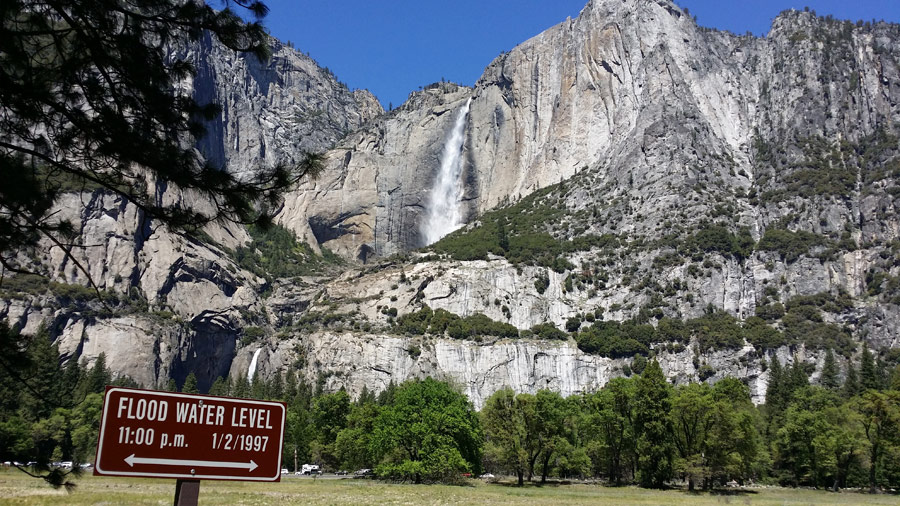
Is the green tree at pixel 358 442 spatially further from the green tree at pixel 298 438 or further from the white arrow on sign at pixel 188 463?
the white arrow on sign at pixel 188 463

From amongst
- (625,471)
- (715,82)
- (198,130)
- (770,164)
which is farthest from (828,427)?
(715,82)

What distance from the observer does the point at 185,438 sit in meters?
7.11

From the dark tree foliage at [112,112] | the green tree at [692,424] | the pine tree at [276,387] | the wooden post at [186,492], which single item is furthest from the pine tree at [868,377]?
the wooden post at [186,492]

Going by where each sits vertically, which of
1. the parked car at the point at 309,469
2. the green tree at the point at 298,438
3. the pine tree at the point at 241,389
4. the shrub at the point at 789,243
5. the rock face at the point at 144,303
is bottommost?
the parked car at the point at 309,469

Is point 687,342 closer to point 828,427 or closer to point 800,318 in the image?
point 800,318

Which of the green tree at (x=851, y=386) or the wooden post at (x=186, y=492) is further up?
the green tree at (x=851, y=386)

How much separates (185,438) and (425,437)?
50043 mm

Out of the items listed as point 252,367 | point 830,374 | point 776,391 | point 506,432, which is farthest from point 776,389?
point 252,367

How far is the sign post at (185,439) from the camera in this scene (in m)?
6.84

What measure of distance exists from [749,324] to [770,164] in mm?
54672

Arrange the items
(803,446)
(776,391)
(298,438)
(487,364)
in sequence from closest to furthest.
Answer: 1. (803,446)
2. (298,438)
3. (776,391)
4. (487,364)

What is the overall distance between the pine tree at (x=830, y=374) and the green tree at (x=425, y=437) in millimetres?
71897

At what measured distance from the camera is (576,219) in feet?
547

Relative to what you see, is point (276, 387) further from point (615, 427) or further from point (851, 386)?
point (851, 386)
